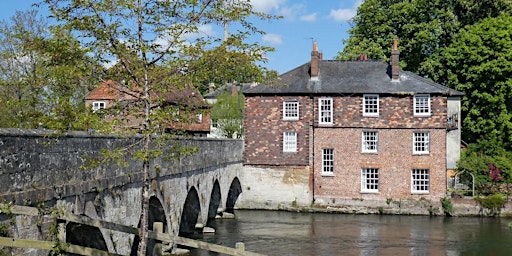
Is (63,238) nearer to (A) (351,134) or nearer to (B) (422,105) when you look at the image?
(A) (351,134)

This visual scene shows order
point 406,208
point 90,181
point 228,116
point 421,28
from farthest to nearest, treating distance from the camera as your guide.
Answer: point 421,28, point 228,116, point 406,208, point 90,181

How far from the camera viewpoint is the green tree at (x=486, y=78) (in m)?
37.6

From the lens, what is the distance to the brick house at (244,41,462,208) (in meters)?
33.3

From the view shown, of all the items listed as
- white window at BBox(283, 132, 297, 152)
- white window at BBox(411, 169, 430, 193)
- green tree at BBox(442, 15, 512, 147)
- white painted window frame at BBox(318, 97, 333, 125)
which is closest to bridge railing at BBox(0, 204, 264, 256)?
white window at BBox(283, 132, 297, 152)

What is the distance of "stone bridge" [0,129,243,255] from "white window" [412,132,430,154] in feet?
48.4

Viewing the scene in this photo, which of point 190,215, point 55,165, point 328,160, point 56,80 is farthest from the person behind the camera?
Result: point 328,160

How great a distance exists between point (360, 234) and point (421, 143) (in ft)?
30.8

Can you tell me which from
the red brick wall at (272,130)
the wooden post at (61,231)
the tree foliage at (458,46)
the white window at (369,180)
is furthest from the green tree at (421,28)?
the wooden post at (61,231)

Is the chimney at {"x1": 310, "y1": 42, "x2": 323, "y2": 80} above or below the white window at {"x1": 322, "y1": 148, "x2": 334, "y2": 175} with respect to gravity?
above

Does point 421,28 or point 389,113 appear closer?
point 389,113

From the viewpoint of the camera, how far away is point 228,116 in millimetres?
42906

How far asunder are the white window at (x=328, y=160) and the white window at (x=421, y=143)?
454 cm

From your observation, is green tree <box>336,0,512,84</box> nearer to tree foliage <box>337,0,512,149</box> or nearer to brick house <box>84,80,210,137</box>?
tree foliage <box>337,0,512,149</box>

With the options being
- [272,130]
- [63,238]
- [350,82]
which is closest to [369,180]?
[350,82]
